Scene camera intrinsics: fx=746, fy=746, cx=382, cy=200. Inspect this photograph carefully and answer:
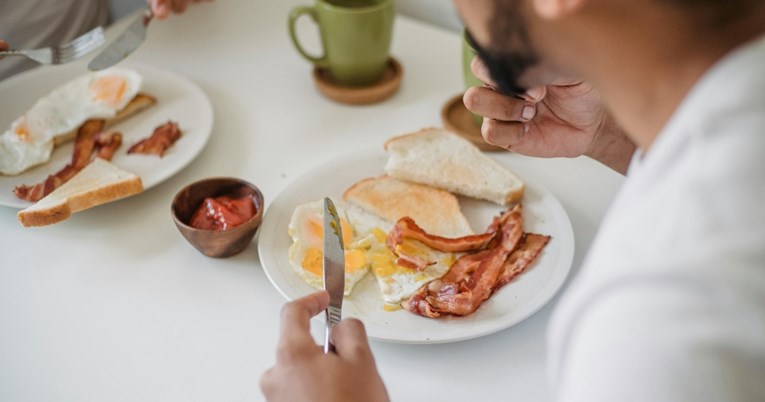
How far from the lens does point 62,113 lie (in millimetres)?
1421

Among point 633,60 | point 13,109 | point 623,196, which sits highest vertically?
point 633,60

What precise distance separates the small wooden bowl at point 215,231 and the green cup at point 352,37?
0.47 meters

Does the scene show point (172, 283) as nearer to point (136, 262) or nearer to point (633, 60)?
point (136, 262)

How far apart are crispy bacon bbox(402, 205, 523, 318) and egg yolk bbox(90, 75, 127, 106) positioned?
77 centimetres

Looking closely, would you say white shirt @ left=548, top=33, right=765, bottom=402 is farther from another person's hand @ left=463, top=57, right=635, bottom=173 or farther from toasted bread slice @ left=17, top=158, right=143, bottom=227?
toasted bread slice @ left=17, top=158, right=143, bottom=227

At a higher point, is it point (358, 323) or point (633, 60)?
point (633, 60)

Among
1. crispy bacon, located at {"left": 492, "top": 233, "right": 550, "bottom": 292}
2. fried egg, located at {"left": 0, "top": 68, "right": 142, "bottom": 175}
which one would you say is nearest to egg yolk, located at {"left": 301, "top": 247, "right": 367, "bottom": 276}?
crispy bacon, located at {"left": 492, "top": 233, "right": 550, "bottom": 292}

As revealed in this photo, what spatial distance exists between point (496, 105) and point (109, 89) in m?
0.79

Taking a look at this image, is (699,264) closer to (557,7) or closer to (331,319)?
(557,7)

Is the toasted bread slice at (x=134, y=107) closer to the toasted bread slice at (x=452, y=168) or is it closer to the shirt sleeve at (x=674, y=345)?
the toasted bread slice at (x=452, y=168)

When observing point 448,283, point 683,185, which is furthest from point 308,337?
point 683,185

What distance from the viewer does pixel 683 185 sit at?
1.82 feet

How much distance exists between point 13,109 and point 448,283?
983mm

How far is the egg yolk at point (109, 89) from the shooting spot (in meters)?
1.46
